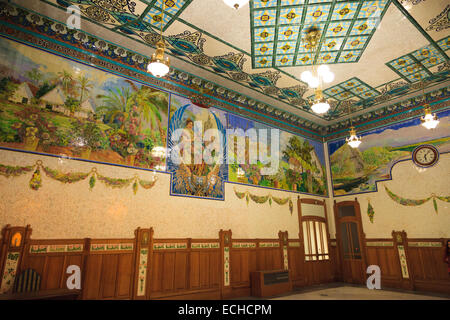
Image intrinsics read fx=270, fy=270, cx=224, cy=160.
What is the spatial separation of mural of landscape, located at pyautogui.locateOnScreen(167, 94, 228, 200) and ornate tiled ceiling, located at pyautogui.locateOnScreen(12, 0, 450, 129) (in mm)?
1044

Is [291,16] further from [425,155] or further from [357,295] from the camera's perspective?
[357,295]

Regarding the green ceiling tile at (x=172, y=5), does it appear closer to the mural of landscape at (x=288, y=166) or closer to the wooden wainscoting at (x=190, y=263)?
the mural of landscape at (x=288, y=166)

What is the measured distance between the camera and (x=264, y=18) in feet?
20.3

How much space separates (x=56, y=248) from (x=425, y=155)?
10900 mm

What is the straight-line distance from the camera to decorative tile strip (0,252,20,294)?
4.72 meters

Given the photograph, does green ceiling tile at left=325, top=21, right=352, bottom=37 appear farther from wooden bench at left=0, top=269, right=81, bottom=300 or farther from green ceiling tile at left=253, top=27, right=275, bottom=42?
wooden bench at left=0, top=269, right=81, bottom=300

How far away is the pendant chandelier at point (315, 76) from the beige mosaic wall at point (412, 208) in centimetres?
525

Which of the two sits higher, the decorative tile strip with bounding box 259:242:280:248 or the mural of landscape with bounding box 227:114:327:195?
the mural of landscape with bounding box 227:114:327:195

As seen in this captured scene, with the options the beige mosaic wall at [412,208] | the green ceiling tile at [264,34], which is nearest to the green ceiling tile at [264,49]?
the green ceiling tile at [264,34]

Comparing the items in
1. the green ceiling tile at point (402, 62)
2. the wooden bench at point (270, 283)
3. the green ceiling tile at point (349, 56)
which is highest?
the green ceiling tile at point (402, 62)

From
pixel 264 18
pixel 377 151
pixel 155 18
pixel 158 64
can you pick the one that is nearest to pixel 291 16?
pixel 264 18

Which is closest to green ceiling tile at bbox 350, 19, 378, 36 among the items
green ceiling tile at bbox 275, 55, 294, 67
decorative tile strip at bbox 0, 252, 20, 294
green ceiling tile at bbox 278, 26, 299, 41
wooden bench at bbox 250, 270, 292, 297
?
green ceiling tile at bbox 278, 26, 299, 41

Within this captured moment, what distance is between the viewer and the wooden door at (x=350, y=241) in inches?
394

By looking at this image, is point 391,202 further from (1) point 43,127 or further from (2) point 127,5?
(1) point 43,127
